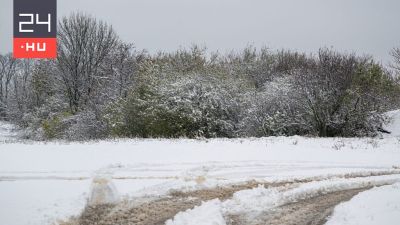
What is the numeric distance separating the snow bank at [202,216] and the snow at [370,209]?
6.68ft

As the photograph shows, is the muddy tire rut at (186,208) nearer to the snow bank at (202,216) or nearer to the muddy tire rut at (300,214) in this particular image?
the muddy tire rut at (300,214)

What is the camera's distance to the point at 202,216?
9.49 meters

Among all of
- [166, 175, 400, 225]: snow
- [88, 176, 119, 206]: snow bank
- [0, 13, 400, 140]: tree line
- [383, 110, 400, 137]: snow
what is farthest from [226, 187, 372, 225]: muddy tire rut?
[383, 110, 400, 137]: snow

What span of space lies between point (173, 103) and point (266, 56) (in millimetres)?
26393

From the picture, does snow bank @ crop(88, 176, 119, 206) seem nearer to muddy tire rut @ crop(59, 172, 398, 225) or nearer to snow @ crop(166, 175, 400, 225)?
muddy tire rut @ crop(59, 172, 398, 225)

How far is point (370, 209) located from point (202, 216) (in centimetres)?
319

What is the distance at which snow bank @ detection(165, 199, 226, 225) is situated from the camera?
9117mm

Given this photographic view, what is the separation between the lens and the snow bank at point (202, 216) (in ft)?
29.9

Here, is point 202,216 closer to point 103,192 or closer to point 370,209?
point 103,192

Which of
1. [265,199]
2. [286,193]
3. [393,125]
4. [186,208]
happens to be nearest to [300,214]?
[265,199]

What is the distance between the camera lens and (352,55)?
26141mm

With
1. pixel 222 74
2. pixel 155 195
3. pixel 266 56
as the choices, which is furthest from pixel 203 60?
pixel 155 195

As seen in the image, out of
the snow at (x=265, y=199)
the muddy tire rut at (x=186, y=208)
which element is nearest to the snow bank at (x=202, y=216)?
the snow at (x=265, y=199)

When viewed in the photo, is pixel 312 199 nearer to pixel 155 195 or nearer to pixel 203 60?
pixel 155 195
